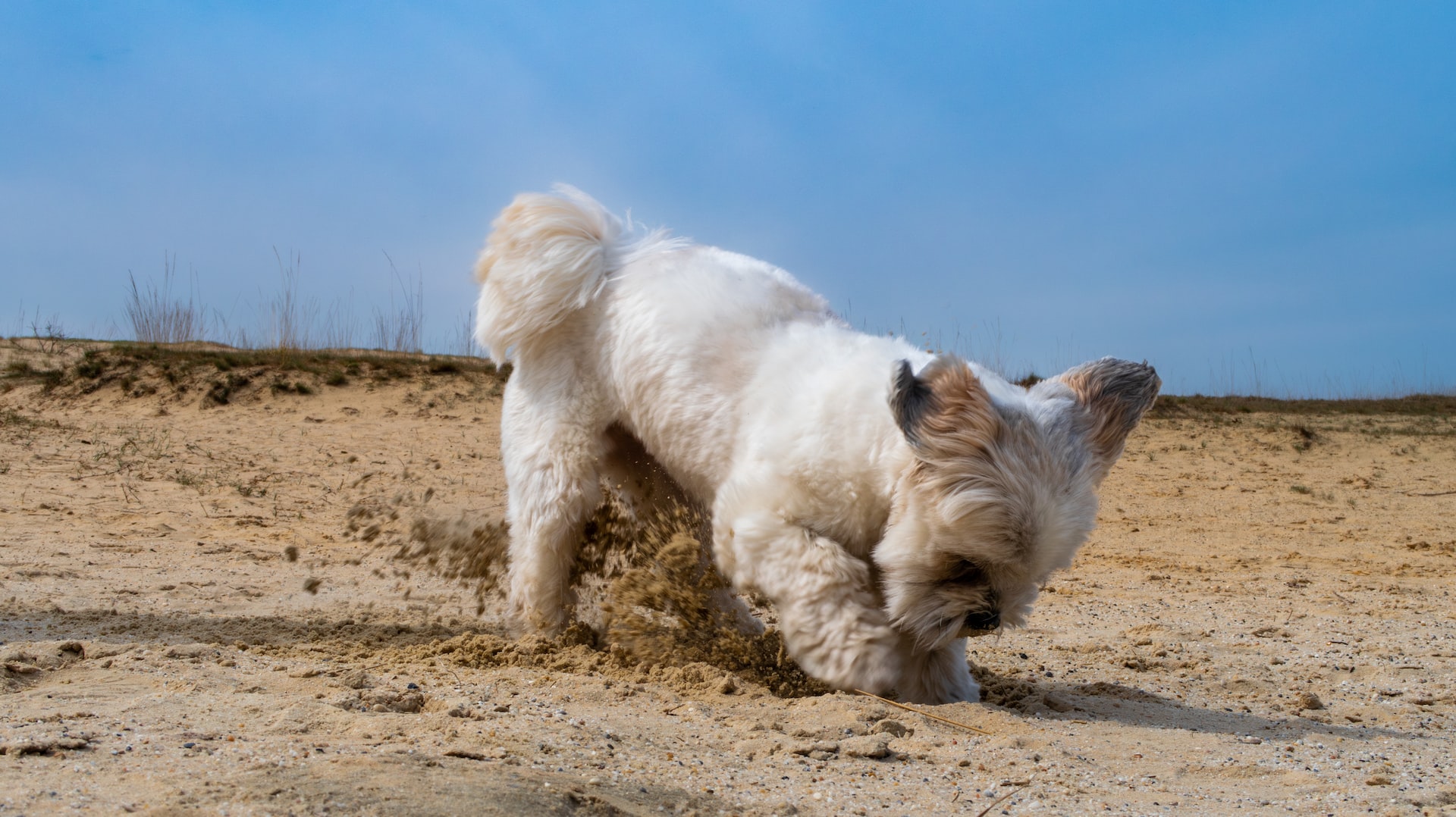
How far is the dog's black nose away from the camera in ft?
10.8

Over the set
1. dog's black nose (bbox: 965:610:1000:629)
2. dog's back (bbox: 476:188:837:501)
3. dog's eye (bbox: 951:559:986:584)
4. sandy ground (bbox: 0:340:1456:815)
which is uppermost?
dog's back (bbox: 476:188:837:501)

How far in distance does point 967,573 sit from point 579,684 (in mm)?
1399

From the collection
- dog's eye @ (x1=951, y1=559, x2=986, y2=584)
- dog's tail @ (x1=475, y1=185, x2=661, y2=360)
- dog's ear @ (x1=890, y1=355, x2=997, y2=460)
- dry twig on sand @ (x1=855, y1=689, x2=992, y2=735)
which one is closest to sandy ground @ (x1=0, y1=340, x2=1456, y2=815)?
dry twig on sand @ (x1=855, y1=689, x2=992, y2=735)

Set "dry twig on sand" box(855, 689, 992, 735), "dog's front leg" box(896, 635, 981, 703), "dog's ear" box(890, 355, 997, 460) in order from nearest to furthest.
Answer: "dog's ear" box(890, 355, 997, 460) < "dry twig on sand" box(855, 689, 992, 735) < "dog's front leg" box(896, 635, 981, 703)

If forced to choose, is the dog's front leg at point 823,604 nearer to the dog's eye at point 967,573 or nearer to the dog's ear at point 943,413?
the dog's eye at point 967,573

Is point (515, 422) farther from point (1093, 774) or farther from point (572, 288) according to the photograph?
point (1093, 774)

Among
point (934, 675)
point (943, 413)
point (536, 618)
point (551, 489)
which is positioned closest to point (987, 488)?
point (943, 413)

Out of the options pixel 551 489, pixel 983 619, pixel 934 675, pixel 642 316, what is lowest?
pixel 934 675

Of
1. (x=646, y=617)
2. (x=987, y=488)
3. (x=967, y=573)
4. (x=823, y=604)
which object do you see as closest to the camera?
(x=987, y=488)

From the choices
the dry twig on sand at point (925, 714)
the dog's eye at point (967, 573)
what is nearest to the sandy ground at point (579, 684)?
the dry twig on sand at point (925, 714)

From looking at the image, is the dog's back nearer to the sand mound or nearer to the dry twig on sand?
the sand mound

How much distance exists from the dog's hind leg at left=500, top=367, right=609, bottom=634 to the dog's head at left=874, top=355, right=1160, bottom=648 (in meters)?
1.56

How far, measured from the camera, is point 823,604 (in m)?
3.37

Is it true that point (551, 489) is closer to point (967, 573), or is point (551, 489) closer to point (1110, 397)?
point (967, 573)
